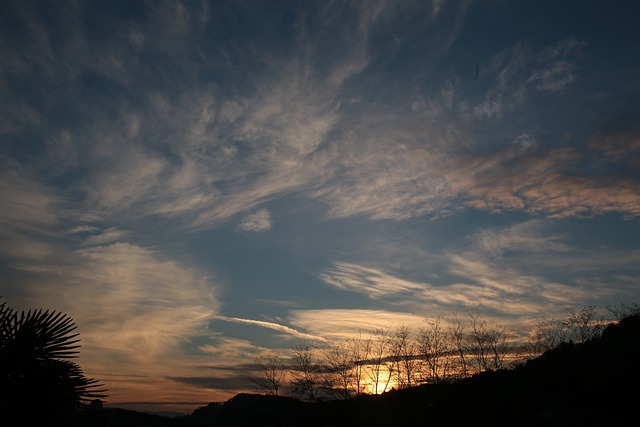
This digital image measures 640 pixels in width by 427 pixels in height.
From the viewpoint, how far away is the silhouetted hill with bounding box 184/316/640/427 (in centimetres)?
3284

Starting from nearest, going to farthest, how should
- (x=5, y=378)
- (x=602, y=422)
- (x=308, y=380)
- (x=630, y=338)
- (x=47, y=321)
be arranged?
1. (x=5, y=378)
2. (x=47, y=321)
3. (x=602, y=422)
4. (x=630, y=338)
5. (x=308, y=380)

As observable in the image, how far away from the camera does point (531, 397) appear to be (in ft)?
133

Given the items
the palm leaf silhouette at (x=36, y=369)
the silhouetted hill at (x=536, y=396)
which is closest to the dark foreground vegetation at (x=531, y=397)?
the silhouetted hill at (x=536, y=396)

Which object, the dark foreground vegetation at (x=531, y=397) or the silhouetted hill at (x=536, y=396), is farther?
the silhouetted hill at (x=536, y=396)

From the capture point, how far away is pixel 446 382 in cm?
5406

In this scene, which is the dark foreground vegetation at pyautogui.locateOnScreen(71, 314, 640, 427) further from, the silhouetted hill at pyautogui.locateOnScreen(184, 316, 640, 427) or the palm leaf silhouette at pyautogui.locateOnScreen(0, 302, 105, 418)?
the palm leaf silhouette at pyautogui.locateOnScreen(0, 302, 105, 418)

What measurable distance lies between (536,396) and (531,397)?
0.72 meters

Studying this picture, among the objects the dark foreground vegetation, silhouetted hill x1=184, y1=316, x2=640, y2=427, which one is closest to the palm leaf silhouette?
the dark foreground vegetation

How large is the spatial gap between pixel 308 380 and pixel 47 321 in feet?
187

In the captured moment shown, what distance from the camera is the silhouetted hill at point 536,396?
32844mm

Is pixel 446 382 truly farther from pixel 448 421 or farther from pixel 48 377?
pixel 48 377

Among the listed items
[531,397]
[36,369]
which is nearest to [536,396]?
[531,397]

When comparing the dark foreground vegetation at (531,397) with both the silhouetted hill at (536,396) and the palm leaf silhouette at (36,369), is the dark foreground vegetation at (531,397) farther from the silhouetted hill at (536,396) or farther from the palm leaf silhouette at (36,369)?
the palm leaf silhouette at (36,369)

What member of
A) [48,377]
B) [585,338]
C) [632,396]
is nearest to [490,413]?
[585,338]
